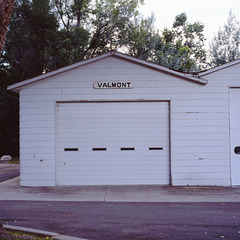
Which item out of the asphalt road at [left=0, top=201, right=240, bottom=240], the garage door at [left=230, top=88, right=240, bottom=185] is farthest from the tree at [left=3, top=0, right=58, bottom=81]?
the asphalt road at [left=0, top=201, right=240, bottom=240]

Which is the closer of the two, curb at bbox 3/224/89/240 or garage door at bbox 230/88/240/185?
curb at bbox 3/224/89/240

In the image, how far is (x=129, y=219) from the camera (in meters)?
7.62

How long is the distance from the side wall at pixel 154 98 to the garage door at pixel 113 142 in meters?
0.31

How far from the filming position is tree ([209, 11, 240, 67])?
32188mm

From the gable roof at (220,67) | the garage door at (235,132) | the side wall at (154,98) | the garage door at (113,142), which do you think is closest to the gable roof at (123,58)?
the side wall at (154,98)

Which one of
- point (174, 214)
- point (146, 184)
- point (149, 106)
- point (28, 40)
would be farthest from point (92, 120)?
point (28, 40)

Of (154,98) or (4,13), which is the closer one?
(4,13)

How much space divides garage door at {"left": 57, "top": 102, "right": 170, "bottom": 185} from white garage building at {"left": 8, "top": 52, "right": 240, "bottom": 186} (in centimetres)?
3

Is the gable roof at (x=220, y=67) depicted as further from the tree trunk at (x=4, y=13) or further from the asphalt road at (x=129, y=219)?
the tree trunk at (x=4, y=13)

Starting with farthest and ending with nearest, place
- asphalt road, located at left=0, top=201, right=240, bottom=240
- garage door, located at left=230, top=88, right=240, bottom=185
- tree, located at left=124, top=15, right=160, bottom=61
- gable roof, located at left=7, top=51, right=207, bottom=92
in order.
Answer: tree, located at left=124, top=15, right=160, bottom=61 < garage door, located at left=230, top=88, right=240, bottom=185 < gable roof, located at left=7, top=51, right=207, bottom=92 < asphalt road, located at left=0, top=201, right=240, bottom=240

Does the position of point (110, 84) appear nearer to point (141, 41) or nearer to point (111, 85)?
point (111, 85)

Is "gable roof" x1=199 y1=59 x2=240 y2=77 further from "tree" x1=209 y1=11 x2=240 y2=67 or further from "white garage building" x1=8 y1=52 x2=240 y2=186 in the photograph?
"tree" x1=209 y1=11 x2=240 y2=67

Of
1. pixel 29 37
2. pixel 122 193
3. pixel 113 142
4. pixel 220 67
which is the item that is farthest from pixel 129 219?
pixel 29 37

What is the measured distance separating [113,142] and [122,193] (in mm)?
2030
